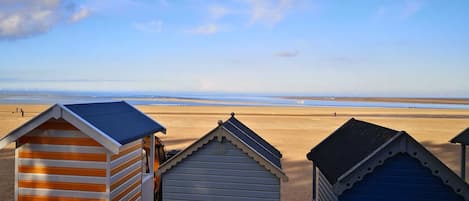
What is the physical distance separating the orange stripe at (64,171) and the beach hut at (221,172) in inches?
52.1

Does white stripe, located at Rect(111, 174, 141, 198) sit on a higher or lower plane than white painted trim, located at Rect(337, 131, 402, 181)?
lower

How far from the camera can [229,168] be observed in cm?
750

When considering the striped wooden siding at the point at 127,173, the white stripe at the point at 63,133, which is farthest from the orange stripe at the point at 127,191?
the white stripe at the point at 63,133

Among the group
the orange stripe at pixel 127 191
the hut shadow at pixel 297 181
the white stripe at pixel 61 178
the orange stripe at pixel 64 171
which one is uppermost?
the orange stripe at pixel 64 171

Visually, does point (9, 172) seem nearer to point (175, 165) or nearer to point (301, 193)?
point (175, 165)

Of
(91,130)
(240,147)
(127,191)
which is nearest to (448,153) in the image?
(240,147)

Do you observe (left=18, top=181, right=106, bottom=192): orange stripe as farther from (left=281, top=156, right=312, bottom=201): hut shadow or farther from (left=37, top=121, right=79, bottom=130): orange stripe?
(left=281, top=156, right=312, bottom=201): hut shadow

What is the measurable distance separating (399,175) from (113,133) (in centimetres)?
553

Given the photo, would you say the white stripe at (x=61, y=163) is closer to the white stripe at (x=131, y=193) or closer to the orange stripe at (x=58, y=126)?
the orange stripe at (x=58, y=126)

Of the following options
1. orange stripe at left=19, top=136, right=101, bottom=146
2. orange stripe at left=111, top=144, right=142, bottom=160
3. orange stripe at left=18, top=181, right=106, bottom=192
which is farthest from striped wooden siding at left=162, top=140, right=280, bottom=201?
orange stripe at left=19, top=136, right=101, bottom=146

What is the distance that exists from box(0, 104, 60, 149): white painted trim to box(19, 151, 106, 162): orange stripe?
43 centimetres

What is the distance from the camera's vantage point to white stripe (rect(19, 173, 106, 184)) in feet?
22.5

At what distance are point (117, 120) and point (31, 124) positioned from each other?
67.7 inches

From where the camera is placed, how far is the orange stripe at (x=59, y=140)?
22.4 ft
